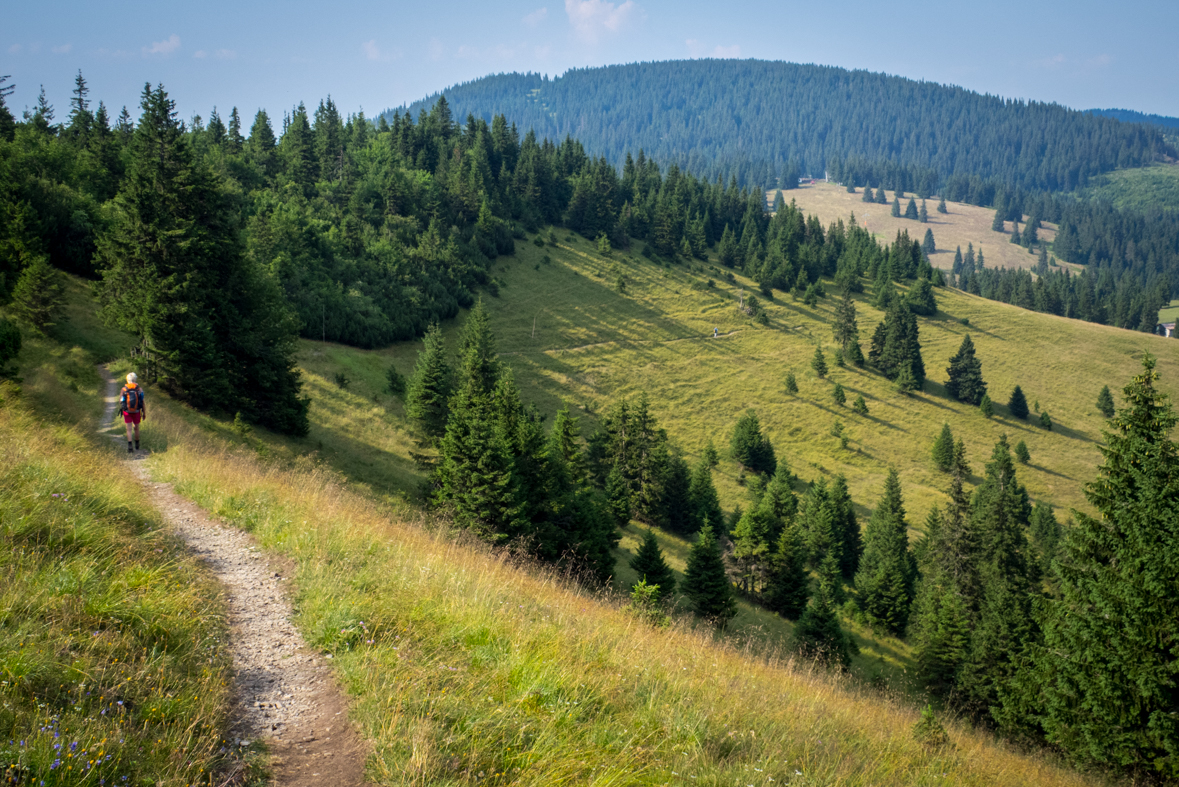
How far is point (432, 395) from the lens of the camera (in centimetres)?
3794

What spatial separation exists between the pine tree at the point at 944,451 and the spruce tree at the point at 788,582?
39.4 m

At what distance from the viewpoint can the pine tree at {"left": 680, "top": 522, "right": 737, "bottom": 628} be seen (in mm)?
30938

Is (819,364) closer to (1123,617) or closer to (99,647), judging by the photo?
(1123,617)

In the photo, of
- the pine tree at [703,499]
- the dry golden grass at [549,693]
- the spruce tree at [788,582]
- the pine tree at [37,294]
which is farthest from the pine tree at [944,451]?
the pine tree at [37,294]

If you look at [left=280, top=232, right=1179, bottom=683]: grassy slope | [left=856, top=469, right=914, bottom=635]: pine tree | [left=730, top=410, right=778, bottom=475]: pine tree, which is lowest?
[left=856, top=469, right=914, bottom=635]: pine tree

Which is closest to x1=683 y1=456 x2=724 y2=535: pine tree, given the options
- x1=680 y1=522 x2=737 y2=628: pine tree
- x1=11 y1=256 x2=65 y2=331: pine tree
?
x1=680 y1=522 x2=737 y2=628: pine tree

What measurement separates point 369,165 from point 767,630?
300 ft

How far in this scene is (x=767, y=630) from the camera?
3394cm

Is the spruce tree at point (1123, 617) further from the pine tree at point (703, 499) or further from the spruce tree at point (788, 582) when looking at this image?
the pine tree at point (703, 499)

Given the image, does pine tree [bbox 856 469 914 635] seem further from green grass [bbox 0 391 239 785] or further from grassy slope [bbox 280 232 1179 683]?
green grass [bbox 0 391 239 785]

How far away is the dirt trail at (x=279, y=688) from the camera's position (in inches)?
173

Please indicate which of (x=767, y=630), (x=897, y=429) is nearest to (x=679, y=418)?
(x=897, y=429)

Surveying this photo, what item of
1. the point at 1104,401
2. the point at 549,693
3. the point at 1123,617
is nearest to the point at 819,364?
the point at 1104,401

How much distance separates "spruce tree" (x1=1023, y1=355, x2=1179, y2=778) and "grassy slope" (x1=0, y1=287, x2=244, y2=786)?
1850 cm
